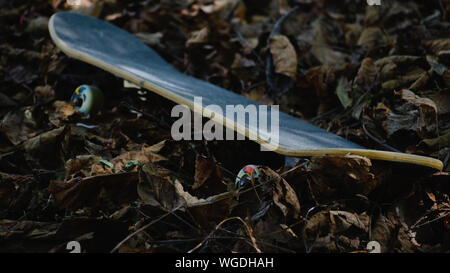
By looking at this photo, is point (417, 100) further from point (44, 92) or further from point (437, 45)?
point (44, 92)

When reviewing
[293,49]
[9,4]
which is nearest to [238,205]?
[293,49]

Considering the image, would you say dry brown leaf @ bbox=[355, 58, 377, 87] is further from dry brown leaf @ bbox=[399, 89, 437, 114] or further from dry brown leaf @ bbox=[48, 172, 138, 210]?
dry brown leaf @ bbox=[48, 172, 138, 210]

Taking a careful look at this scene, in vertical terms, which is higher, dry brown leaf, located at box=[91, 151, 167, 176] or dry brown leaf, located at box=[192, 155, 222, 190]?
dry brown leaf, located at box=[192, 155, 222, 190]

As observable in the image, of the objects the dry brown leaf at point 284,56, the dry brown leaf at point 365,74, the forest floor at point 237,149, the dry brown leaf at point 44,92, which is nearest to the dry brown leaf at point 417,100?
the forest floor at point 237,149

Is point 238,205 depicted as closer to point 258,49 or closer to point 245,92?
point 245,92

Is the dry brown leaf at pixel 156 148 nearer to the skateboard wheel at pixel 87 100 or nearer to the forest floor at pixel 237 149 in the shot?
the forest floor at pixel 237 149

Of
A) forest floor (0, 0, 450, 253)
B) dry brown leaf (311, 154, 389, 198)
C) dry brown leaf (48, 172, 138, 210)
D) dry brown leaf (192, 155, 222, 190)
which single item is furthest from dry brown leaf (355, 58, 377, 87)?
dry brown leaf (48, 172, 138, 210)
